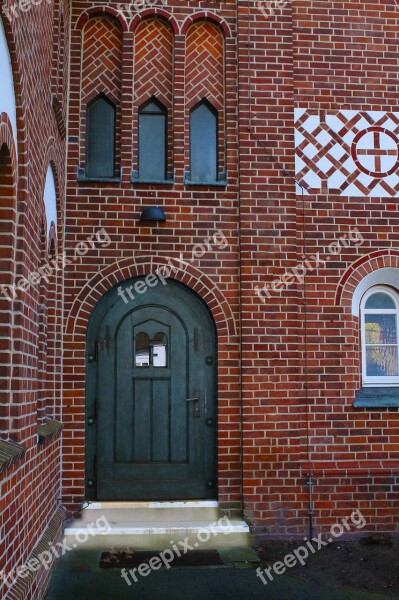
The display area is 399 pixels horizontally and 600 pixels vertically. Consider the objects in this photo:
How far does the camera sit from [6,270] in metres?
4.45

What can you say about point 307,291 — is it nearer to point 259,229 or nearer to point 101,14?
point 259,229

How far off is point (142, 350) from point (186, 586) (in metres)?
2.56

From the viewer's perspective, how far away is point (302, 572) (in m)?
6.05

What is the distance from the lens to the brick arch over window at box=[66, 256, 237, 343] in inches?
282

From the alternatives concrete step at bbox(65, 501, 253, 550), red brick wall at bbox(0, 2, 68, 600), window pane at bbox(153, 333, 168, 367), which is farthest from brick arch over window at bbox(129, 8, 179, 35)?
concrete step at bbox(65, 501, 253, 550)

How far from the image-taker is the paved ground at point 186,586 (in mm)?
5328

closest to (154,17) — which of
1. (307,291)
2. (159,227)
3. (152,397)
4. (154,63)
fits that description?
(154,63)

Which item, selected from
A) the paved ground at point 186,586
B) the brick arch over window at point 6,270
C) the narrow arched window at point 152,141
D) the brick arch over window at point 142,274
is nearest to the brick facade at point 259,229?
the brick arch over window at point 142,274

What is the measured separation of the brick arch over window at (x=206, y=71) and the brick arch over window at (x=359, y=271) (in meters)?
1.82

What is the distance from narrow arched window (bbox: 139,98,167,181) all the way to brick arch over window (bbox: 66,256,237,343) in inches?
39.2

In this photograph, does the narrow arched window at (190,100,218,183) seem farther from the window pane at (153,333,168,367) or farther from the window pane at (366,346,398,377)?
the window pane at (366,346,398,377)

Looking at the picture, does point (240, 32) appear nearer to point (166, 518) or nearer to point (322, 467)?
point (322, 467)

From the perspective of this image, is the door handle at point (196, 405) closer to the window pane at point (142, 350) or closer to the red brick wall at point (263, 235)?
the red brick wall at point (263, 235)

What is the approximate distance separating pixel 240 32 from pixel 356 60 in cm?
Answer: 138
